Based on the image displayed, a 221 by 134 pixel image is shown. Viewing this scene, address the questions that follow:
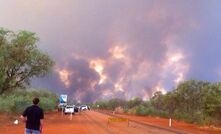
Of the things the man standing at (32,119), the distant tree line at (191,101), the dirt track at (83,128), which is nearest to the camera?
the man standing at (32,119)

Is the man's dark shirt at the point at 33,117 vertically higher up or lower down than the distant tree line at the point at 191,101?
lower down

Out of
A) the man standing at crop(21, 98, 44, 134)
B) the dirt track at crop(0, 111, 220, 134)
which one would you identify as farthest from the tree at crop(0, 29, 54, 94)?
the man standing at crop(21, 98, 44, 134)

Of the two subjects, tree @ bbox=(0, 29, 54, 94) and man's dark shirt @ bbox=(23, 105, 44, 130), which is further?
tree @ bbox=(0, 29, 54, 94)

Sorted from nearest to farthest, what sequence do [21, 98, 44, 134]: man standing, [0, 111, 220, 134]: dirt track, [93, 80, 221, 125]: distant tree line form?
1. [21, 98, 44, 134]: man standing
2. [0, 111, 220, 134]: dirt track
3. [93, 80, 221, 125]: distant tree line

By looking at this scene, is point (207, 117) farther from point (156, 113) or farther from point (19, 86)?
point (156, 113)

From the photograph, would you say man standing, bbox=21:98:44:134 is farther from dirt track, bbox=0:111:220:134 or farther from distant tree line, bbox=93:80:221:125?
distant tree line, bbox=93:80:221:125

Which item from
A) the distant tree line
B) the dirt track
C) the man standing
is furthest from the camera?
the distant tree line

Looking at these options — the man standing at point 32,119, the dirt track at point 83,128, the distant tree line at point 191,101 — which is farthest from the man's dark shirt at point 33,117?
the distant tree line at point 191,101

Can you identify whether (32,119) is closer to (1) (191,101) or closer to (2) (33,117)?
(2) (33,117)

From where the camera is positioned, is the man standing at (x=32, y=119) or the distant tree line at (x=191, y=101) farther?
the distant tree line at (x=191, y=101)

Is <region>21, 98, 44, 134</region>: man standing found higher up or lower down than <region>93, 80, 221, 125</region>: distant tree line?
lower down

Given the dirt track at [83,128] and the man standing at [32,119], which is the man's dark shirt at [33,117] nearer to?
the man standing at [32,119]

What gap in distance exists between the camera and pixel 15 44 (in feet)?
171

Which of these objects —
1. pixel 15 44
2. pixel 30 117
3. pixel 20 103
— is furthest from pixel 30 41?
pixel 30 117
